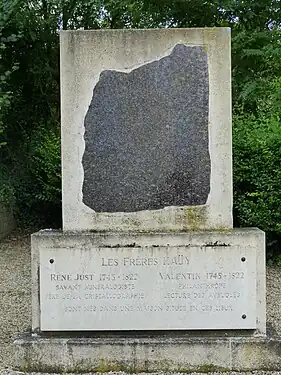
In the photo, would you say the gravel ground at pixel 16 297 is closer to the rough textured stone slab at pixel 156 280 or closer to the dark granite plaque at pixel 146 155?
the rough textured stone slab at pixel 156 280

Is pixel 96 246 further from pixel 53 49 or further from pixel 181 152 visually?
pixel 53 49

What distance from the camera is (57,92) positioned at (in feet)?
48.3

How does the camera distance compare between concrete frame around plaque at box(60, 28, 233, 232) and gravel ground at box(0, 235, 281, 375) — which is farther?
gravel ground at box(0, 235, 281, 375)

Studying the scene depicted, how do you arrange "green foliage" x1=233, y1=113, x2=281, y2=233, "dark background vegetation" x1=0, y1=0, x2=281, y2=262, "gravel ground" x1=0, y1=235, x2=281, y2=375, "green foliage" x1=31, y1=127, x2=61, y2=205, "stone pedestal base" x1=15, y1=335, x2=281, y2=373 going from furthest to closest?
"green foliage" x1=31, y1=127, x2=61, y2=205, "dark background vegetation" x1=0, y1=0, x2=281, y2=262, "green foliage" x1=233, y1=113, x2=281, y2=233, "gravel ground" x1=0, y1=235, x2=281, y2=375, "stone pedestal base" x1=15, y1=335, x2=281, y2=373

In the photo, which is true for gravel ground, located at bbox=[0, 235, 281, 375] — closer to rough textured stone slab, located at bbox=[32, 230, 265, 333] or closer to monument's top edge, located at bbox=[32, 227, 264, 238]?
rough textured stone slab, located at bbox=[32, 230, 265, 333]

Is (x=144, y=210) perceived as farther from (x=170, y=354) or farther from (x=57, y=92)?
(x=57, y=92)

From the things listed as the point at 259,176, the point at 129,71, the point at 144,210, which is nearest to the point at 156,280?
the point at 144,210

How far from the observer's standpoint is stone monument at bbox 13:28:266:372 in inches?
176

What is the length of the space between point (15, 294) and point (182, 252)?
4.20 metres

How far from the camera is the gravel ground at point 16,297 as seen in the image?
520cm

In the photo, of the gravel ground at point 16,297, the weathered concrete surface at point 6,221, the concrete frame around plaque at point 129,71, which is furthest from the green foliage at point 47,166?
the concrete frame around plaque at point 129,71

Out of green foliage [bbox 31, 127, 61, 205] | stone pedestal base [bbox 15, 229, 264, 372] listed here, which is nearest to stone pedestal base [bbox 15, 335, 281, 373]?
stone pedestal base [bbox 15, 229, 264, 372]

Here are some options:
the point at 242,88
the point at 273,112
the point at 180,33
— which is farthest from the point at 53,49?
the point at 180,33

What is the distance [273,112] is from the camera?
10695mm
